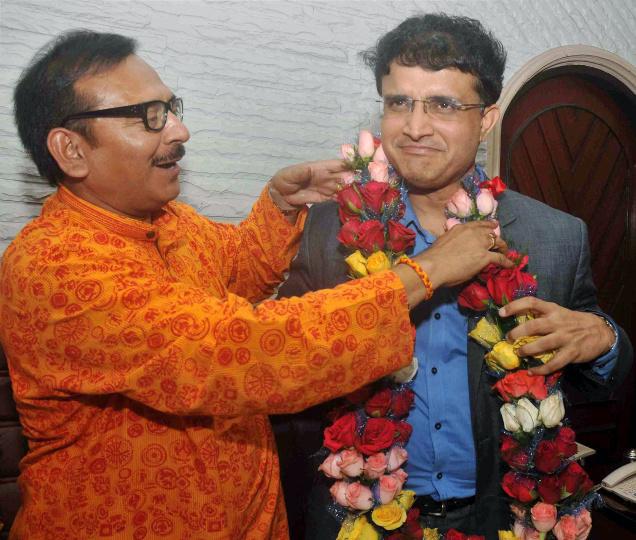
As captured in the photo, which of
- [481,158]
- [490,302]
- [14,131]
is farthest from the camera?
[481,158]

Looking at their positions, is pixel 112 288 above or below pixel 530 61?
below

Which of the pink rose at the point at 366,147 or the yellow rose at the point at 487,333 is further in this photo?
the pink rose at the point at 366,147

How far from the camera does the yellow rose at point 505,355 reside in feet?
5.08

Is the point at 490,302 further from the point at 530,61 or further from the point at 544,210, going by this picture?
the point at 530,61

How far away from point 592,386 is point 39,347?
1.57m

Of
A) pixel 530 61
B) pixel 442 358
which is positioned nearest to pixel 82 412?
pixel 442 358

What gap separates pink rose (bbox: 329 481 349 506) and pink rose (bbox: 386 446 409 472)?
0.15 m

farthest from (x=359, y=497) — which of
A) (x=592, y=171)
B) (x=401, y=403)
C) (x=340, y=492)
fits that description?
(x=592, y=171)

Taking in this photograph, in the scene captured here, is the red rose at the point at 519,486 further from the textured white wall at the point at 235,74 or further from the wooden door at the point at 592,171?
the wooden door at the point at 592,171

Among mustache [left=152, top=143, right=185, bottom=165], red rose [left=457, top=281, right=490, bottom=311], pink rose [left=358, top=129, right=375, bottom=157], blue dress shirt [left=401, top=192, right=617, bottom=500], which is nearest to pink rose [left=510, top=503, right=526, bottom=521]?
blue dress shirt [left=401, top=192, right=617, bottom=500]

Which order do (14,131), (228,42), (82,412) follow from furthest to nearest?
(228,42) → (14,131) → (82,412)

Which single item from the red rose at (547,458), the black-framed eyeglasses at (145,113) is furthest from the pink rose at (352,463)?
the black-framed eyeglasses at (145,113)

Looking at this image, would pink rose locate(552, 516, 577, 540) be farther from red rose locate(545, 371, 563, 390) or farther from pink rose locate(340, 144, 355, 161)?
pink rose locate(340, 144, 355, 161)

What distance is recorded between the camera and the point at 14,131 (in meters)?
2.14
